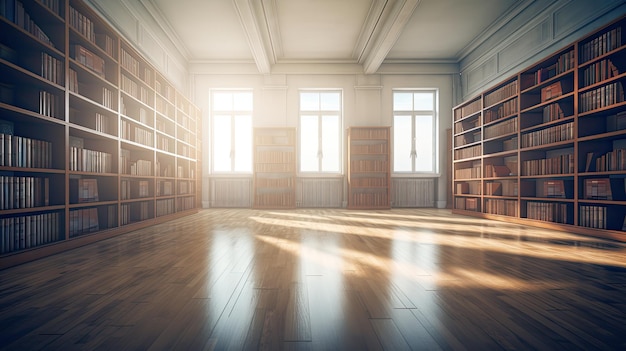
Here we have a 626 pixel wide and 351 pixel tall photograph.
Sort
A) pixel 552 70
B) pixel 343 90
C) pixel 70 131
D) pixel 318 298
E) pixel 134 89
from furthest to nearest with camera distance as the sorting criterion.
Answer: pixel 343 90
pixel 552 70
pixel 134 89
pixel 70 131
pixel 318 298

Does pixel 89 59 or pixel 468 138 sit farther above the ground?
pixel 89 59

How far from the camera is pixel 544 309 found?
Answer: 153 cm

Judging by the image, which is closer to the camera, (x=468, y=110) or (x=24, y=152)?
(x=24, y=152)

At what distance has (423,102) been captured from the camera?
8.92 m

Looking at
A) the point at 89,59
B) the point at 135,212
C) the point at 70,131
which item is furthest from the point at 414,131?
the point at 70,131

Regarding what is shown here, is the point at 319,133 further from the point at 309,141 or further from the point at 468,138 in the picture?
the point at 468,138

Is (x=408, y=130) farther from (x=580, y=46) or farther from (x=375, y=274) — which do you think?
(x=375, y=274)

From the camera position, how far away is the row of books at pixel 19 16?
2.51m

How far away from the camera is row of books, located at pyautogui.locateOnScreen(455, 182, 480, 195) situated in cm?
652

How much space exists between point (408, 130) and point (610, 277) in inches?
281

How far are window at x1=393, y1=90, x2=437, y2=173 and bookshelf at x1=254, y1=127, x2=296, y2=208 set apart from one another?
3092 mm

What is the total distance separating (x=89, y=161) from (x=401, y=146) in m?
7.55

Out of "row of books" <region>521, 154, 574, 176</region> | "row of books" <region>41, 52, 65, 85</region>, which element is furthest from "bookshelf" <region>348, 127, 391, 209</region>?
"row of books" <region>41, 52, 65, 85</region>

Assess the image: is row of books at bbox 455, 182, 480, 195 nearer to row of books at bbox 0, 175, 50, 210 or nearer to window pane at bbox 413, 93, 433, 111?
window pane at bbox 413, 93, 433, 111
